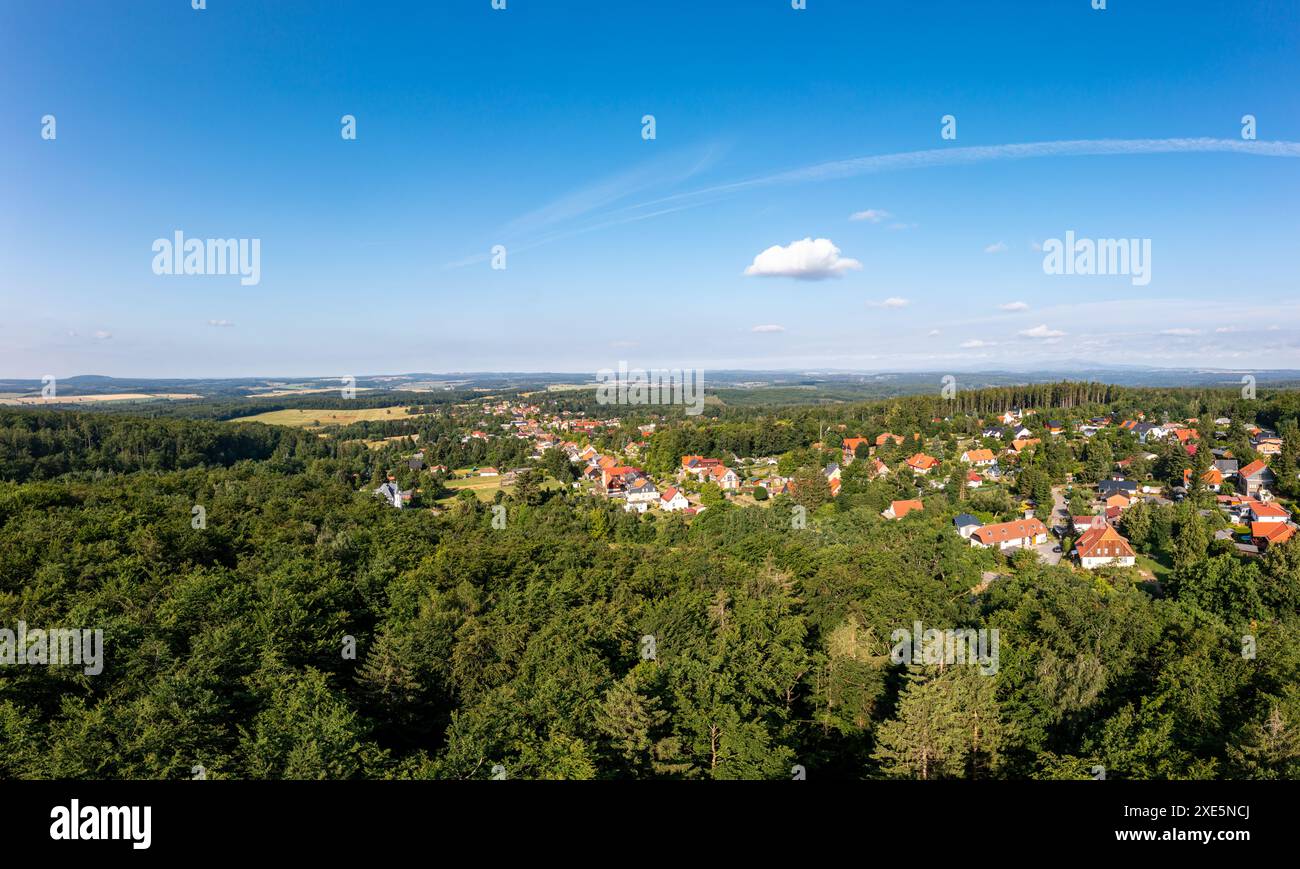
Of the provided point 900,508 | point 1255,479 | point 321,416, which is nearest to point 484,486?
point 900,508

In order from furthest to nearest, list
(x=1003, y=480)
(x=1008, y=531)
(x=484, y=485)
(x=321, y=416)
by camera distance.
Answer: (x=321, y=416) < (x=484, y=485) < (x=1003, y=480) < (x=1008, y=531)

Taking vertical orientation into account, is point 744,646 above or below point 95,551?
below

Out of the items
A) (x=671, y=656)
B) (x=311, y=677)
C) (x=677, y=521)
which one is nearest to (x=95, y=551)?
(x=311, y=677)

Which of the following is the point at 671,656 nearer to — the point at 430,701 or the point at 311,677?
the point at 430,701

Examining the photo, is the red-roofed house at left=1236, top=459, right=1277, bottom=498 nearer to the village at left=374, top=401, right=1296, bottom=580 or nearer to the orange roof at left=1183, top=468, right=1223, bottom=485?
the village at left=374, top=401, right=1296, bottom=580

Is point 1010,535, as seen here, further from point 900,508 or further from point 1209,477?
point 1209,477

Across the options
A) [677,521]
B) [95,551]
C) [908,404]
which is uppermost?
[908,404]

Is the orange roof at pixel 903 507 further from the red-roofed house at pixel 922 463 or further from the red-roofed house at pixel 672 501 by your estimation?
the red-roofed house at pixel 672 501
